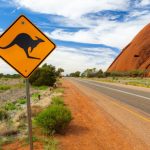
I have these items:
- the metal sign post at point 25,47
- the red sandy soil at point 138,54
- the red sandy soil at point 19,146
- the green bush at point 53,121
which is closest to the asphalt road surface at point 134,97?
the green bush at point 53,121

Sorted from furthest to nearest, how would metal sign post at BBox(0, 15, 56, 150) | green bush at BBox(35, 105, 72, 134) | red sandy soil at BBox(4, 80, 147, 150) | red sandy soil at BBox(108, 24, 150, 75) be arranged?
red sandy soil at BBox(108, 24, 150, 75) → green bush at BBox(35, 105, 72, 134) → red sandy soil at BBox(4, 80, 147, 150) → metal sign post at BBox(0, 15, 56, 150)

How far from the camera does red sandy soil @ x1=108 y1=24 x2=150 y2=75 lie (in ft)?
515

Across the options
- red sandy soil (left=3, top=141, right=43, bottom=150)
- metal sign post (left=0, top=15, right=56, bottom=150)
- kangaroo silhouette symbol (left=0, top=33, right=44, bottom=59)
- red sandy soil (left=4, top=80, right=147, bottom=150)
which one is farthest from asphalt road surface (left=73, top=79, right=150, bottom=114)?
kangaroo silhouette symbol (left=0, top=33, right=44, bottom=59)

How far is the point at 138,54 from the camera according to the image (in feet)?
528

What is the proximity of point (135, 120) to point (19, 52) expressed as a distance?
799 cm

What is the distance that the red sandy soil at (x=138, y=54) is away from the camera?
15688cm

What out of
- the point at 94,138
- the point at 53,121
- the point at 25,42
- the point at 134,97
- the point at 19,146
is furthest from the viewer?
the point at 134,97

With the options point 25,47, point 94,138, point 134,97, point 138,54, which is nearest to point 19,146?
point 94,138

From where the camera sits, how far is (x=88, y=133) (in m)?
10.0

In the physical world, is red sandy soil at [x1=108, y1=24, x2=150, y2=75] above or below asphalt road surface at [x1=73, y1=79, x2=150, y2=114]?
above

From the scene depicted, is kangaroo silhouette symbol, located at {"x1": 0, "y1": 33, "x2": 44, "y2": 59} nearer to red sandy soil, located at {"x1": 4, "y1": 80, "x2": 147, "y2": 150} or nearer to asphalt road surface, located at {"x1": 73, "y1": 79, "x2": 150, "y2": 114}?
A: red sandy soil, located at {"x1": 4, "y1": 80, "x2": 147, "y2": 150}

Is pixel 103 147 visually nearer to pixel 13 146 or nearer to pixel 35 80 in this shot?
pixel 13 146

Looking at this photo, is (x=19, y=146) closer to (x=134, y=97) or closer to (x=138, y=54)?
(x=134, y=97)

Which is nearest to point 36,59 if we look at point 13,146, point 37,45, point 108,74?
point 37,45
